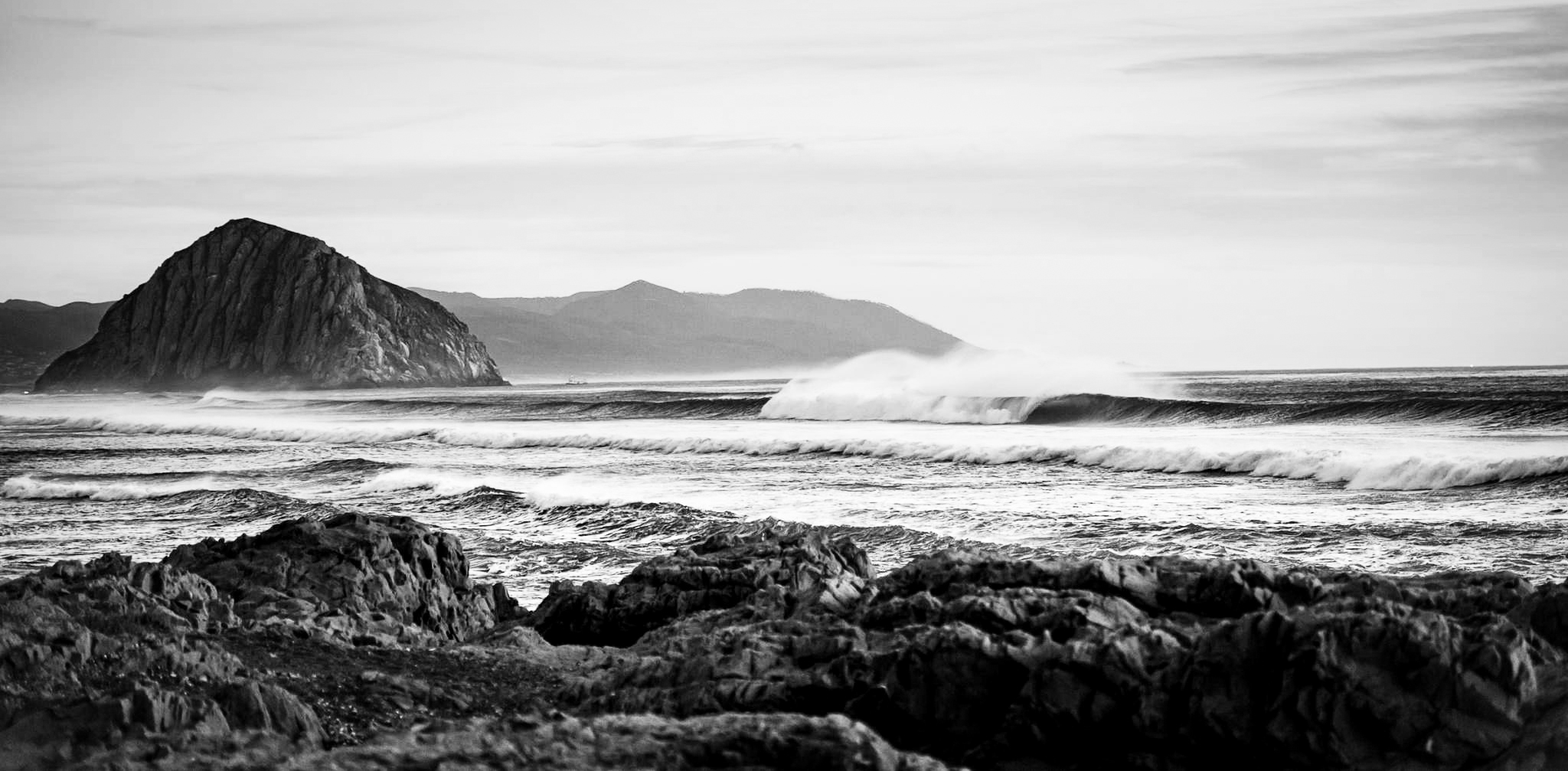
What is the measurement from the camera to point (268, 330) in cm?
15025

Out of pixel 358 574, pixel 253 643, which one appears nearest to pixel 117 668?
pixel 253 643

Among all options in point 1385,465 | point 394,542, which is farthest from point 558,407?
point 394,542

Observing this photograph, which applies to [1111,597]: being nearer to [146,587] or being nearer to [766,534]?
[766,534]

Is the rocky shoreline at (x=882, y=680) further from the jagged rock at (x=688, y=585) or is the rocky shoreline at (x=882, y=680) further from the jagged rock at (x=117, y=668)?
the jagged rock at (x=688, y=585)

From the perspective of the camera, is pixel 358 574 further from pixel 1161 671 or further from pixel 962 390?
pixel 962 390

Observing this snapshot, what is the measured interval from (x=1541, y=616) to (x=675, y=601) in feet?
15.2

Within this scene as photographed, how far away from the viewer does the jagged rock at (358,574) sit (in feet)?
28.1

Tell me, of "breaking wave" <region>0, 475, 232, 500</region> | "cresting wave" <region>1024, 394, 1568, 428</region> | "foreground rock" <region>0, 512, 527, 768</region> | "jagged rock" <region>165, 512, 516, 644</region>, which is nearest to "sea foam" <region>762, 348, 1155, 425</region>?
"cresting wave" <region>1024, 394, 1568, 428</region>

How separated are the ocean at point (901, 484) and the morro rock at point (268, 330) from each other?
10232 cm

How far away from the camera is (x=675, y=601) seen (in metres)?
7.90

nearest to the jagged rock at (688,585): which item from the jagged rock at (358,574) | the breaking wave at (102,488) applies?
the jagged rock at (358,574)

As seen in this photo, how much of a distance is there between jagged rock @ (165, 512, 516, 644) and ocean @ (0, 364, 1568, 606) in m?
1.45

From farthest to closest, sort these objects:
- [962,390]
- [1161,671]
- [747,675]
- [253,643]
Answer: [962,390]
[253,643]
[747,675]
[1161,671]

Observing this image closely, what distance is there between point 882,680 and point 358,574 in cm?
550
